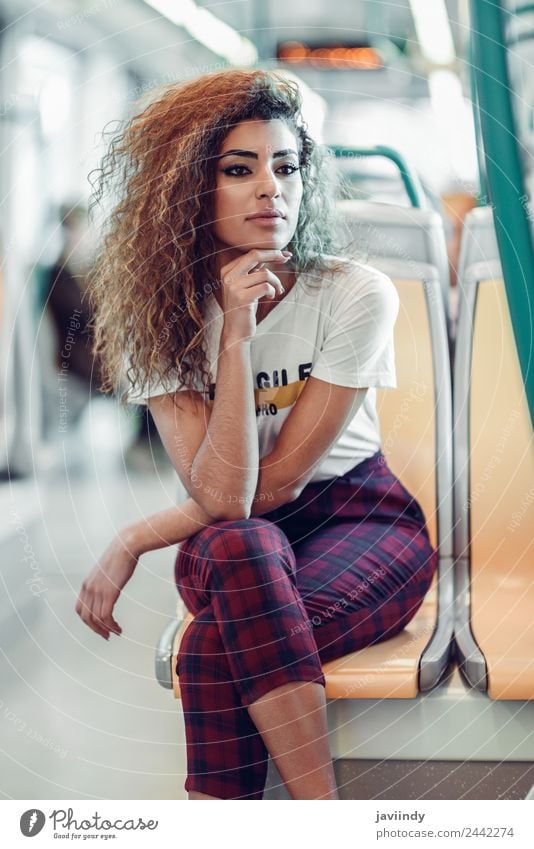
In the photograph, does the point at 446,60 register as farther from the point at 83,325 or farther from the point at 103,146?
the point at 83,325

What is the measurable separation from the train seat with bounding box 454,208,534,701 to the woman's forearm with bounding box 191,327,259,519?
1.05ft

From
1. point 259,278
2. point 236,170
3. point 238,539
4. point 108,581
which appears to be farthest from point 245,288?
point 108,581

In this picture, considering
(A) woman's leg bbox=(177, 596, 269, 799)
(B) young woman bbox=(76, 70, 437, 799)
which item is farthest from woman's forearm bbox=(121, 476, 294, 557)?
(A) woman's leg bbox=(177, 596, 269, 799)

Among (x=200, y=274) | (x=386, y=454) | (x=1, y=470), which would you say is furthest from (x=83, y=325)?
(x=1, y=470)

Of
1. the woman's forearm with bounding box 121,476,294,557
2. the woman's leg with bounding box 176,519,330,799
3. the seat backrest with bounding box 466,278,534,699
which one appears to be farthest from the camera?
the seat backrest with bounding box 466,278,534,699

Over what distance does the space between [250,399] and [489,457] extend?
0.39 metres

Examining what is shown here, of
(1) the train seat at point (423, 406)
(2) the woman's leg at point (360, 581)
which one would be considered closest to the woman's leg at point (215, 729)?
(2) the woman's leg at point (360, 581)

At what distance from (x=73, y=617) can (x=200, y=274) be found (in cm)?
67

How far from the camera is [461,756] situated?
1.04 metres

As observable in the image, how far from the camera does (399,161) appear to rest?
3.79ft

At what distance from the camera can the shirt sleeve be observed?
3.36 ft

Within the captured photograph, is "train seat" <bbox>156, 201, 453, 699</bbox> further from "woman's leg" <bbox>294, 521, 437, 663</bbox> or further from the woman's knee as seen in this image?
the woman's knee

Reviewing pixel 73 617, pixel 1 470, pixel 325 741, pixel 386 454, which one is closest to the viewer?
pixel 325 741

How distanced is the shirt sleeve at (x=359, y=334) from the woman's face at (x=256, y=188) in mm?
92
